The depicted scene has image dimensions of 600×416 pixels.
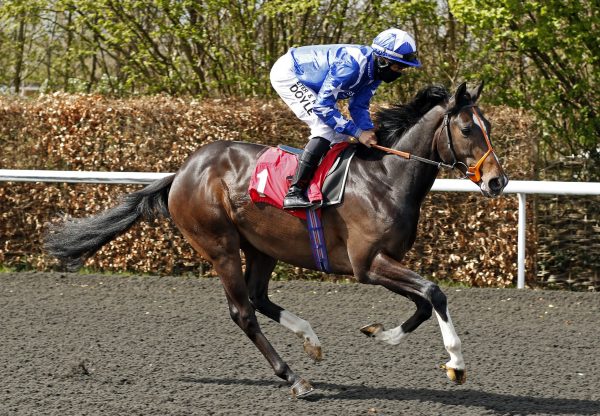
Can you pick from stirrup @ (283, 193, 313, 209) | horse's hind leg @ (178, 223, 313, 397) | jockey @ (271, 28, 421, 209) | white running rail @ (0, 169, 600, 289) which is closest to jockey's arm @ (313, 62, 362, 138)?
jockey @ (271, 28, 421, 209)

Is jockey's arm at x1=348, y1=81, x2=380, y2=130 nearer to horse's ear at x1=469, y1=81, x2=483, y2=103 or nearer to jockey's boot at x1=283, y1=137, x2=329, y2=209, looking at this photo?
jockey's boot at x1=283, y1=137, x2=329, y2=209

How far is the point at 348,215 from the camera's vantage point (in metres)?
4.76

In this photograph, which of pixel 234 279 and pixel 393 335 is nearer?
pixel 393 335

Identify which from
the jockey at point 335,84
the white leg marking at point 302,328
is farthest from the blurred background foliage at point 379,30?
the white leg marking at point 302,328

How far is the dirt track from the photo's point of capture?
450cm

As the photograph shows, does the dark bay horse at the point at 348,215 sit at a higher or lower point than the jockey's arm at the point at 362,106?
lower

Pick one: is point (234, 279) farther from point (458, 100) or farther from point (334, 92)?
point (458, 100)

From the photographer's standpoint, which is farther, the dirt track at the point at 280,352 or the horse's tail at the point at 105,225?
the horse's tail at the point at 105,225

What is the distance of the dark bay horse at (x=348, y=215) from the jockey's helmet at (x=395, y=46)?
25 cm

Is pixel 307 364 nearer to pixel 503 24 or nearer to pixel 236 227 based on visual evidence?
pixel 236 227

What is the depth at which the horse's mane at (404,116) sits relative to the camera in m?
4.80

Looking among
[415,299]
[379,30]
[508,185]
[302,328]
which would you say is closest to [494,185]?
[415,299]

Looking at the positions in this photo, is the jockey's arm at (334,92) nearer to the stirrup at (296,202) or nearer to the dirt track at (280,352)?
the stirrup at (296,202)

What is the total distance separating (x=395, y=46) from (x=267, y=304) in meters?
1.48
